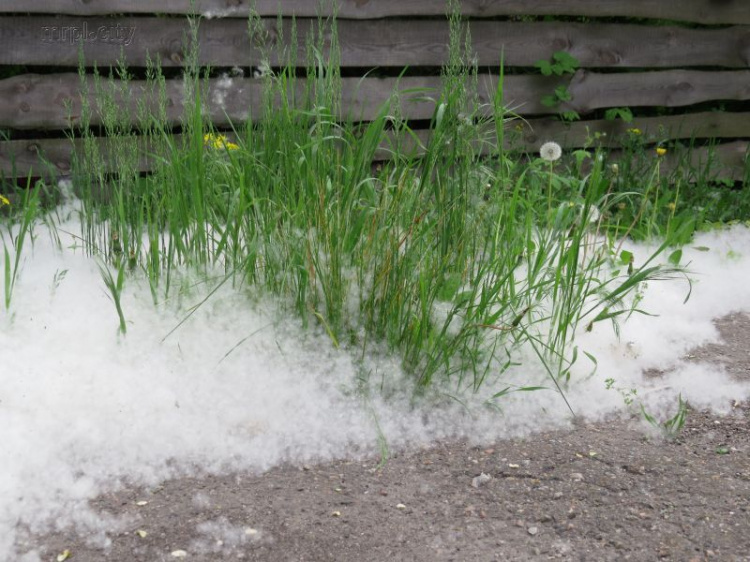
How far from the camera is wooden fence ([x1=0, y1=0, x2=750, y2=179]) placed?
4.08 m

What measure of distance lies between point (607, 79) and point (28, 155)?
3.26 metres

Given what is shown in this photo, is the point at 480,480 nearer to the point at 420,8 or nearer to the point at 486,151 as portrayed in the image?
the point at 486,151

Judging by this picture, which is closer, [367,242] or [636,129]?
[367,242]

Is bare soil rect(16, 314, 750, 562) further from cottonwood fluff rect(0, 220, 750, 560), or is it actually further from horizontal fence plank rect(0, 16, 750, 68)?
horizontal fence plank rect(0, 16, 750, 68)

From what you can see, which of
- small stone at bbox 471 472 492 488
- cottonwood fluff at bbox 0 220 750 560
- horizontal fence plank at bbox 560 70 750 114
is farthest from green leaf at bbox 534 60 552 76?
small stone at bbox 471 472 492 488

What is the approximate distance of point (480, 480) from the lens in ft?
7.85

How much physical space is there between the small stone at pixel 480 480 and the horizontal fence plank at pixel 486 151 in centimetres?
183

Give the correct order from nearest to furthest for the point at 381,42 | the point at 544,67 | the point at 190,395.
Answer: the point at 190,395 → the point at 381,42 → the point at 544,67

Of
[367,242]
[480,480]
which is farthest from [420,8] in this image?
[480,480]

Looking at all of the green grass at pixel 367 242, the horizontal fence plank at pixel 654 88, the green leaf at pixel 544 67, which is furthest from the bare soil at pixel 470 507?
the horizontal fence plank at pixel 654 88

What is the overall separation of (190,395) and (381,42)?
8.44 ft

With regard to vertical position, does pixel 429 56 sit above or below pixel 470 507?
above

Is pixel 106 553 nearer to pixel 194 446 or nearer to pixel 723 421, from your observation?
pixel 194 446

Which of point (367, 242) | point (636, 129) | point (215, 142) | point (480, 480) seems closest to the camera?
point (480, 480)
